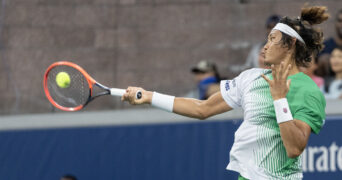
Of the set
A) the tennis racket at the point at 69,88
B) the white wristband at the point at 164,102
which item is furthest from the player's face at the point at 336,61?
the white wristband at the point at 164,102

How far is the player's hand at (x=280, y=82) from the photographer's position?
3326mm

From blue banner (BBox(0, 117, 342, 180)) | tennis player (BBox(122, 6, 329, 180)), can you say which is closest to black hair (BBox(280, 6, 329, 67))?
tennis player (BBox(122, 6, 329, 180))

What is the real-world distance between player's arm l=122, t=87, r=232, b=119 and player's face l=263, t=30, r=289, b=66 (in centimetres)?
43

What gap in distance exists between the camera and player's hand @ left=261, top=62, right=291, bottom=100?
3326 millimetres

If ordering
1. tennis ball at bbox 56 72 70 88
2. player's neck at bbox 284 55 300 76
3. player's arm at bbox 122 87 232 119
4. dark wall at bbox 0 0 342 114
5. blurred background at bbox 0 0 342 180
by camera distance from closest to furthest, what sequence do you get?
1. player's neck at bbox 284 55 300 76
2. player's arm at bbox 122 87 232 119
3. tennis ball at bbox 56 72 70 88
4. blurred background at bbox 0 0 342 180
5. dark wall at bbox 0 0 342 114

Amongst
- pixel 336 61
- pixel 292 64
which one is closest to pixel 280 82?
pixel 292 64

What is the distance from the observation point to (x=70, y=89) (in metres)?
4.79

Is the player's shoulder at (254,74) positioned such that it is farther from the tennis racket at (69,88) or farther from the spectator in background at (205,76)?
the spectator in background at (205,76)

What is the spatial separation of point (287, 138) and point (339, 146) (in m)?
2.69

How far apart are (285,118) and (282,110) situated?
0.13 feet

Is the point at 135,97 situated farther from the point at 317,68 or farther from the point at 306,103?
the point at 317,68

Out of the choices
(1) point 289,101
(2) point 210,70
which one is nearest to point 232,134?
(2) point 210,70

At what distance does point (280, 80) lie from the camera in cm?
333

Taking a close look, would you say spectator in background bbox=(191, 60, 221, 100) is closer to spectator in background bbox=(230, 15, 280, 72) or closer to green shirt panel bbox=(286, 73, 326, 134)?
spectator in background bbox=(230, 15, 280, 72)
